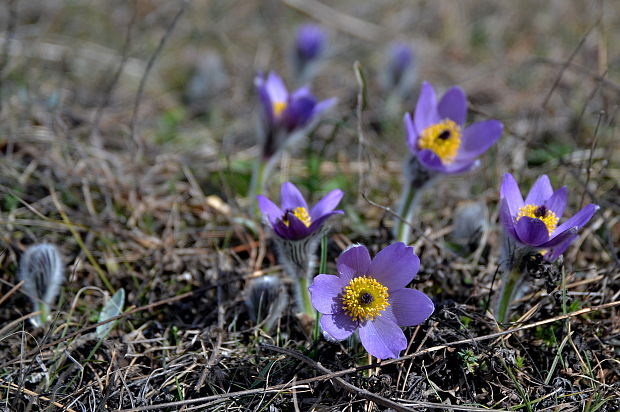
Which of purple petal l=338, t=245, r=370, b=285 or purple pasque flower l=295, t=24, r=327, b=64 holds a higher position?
purple pasque flower l=295, t=24, r=327, b=64

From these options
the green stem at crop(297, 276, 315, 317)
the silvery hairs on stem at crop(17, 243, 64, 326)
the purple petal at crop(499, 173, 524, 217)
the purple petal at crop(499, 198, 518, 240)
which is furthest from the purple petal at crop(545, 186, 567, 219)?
the silvery hairs on stem at crop(17, 243, 64, 326)

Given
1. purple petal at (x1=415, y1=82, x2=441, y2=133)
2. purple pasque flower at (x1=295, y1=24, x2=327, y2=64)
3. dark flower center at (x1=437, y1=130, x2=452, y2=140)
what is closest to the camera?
dark flower center at (x1=437, y1=130, x2=452, y2=140)

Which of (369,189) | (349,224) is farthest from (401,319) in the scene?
(369,189)

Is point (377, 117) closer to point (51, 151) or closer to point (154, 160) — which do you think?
point (154, 160)

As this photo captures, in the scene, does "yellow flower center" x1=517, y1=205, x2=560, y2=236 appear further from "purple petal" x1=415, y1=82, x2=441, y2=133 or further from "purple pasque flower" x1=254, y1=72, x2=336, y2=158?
"purple pasque flower" x1=254, y1=72, x2=336, y2=158

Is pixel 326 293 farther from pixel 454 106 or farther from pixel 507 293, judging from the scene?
pixel 454 106

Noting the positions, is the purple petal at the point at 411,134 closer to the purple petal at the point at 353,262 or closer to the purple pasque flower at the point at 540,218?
the purple pasque flower at the point at 540,218

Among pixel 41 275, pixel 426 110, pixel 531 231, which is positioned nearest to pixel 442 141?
pixel 426 110

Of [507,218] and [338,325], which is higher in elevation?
[507,218]
